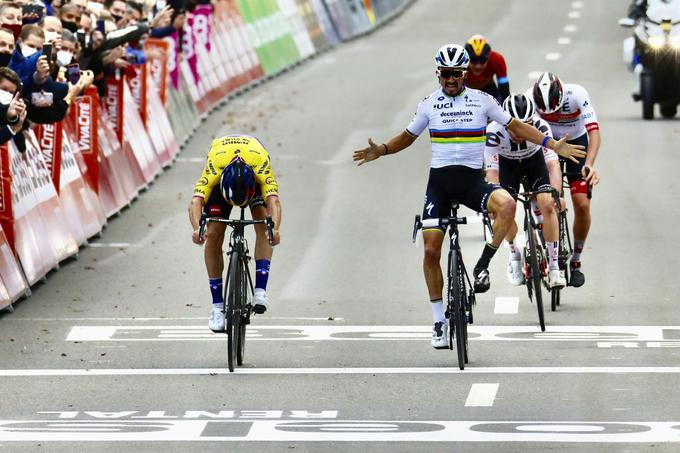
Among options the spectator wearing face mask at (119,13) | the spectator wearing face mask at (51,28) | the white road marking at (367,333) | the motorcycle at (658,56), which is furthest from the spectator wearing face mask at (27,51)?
the motorcycle at (658,56)

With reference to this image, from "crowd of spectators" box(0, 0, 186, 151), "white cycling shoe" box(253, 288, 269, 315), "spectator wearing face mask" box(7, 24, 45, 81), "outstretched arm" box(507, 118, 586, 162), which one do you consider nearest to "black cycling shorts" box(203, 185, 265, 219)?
"white cycling shoe" box(253, 288, 269, 315)

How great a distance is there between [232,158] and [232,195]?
0.94 ft

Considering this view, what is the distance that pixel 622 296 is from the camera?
653 inches

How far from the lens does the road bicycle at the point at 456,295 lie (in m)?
13.2

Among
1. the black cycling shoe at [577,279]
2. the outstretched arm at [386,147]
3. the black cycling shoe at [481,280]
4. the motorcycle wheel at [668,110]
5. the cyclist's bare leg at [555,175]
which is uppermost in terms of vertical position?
the outstretched arm at [386,147]

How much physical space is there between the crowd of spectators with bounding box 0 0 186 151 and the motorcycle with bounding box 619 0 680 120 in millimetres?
9537

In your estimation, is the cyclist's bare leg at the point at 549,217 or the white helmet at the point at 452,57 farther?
the cyclist's bare leg at the point at 549,217

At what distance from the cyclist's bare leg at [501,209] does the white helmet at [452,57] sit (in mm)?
980

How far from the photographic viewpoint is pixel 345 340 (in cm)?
1482

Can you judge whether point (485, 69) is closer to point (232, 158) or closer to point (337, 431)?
point (232, 158)

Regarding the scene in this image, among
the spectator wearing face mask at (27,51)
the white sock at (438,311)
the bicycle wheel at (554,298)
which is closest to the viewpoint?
the white sock at (438,311)

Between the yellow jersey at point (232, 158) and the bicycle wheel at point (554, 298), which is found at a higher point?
the yellow jersey at point (232, 158)

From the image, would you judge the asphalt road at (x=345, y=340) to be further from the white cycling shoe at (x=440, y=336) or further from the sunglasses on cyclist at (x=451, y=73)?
the sunglasses on cyclist at (x=451, y=73)

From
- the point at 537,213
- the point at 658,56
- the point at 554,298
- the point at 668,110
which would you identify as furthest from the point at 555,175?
the point at 668,110
